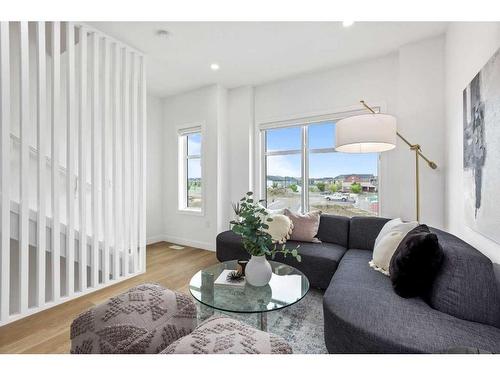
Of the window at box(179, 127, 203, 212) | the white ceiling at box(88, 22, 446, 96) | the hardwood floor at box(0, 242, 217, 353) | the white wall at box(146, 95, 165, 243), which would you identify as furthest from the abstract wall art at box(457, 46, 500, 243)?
the white wall at box(146, 95, 165, 243)

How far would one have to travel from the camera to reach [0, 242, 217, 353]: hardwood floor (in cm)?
168

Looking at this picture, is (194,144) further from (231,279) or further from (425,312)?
(425,312)

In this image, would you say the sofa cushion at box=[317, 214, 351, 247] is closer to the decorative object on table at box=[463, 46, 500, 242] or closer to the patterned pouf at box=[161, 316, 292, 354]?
the decorative object on table at box=[463, 46, 500, 242]

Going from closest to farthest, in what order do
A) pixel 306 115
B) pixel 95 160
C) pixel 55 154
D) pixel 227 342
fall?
pixel 227 342 < pixel 55 154 < pixel 95 160 < pixel 306 115

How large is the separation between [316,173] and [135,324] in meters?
2.88

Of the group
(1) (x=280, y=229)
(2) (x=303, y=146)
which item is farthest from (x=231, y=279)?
(2) (x=303, y=146)

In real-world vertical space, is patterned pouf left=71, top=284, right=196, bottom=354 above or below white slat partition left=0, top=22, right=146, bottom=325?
below

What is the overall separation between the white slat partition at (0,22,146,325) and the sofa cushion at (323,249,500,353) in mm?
2317

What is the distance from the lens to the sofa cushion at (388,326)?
1072 millimetres

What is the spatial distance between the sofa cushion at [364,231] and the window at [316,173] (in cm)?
49

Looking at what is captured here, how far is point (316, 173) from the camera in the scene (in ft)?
11.4

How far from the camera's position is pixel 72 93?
2250mm
